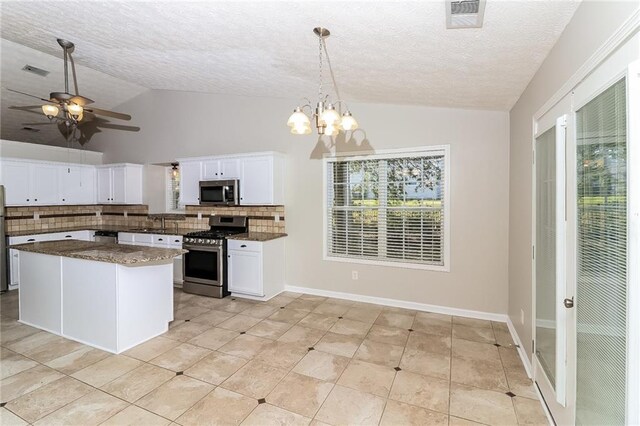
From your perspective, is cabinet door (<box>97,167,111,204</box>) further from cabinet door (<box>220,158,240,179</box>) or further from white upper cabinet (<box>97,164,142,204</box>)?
cabinet door (<box>220,158,240,179</box>)

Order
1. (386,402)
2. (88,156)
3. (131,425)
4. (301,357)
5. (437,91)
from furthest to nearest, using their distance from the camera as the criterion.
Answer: (88,156) < (437,91) < (301,357) < (386,402) < (131,425)

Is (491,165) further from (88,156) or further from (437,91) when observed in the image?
(88,156)

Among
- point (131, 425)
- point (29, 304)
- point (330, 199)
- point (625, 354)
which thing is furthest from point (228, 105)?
point (625, 354)

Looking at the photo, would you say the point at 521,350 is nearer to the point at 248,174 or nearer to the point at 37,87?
the point at 248,174

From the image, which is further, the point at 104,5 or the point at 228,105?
the point at 228,105

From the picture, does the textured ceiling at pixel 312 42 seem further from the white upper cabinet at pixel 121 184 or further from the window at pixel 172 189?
the window at pixel 172 189

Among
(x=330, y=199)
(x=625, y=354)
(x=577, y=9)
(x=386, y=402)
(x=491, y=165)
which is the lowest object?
(x=386, y=402)

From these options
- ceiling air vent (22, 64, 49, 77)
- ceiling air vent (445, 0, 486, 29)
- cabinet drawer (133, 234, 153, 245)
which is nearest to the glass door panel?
ceiling air vent (445, 0, 486, 29)

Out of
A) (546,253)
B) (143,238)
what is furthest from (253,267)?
(546,253)

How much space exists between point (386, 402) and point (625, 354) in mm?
1547

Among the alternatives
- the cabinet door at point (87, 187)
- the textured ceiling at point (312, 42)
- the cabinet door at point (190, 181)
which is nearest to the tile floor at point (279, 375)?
the cabinet door at point (190, 181)

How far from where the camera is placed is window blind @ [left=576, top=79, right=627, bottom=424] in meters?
1.28

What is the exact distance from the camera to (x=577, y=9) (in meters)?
1.65

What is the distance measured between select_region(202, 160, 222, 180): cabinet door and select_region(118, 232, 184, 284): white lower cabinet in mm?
1087
